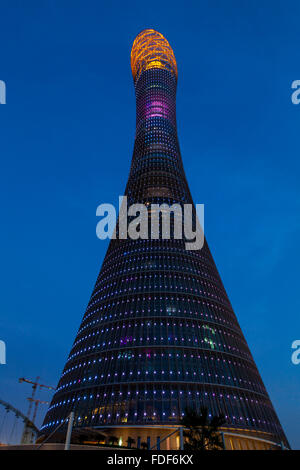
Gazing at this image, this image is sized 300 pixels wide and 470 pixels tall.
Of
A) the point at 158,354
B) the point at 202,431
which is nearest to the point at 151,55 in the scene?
the point at 158,354

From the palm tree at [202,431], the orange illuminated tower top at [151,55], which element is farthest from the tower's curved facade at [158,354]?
the orange illuminated tower top at [151,55]

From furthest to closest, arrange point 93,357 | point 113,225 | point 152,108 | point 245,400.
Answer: point 152,108
point 113,225
point 93,357
point 245,400

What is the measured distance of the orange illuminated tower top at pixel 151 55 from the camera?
404ft

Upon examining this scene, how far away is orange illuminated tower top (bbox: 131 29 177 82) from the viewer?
123000 mm

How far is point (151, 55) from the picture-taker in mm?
125688

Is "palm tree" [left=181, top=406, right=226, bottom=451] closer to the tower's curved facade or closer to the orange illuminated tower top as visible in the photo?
the tower's curved facade

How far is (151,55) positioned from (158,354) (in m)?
108

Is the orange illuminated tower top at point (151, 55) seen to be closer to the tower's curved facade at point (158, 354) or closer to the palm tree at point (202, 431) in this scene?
the tower's curved facade at point (158, 354)

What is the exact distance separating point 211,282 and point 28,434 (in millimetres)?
105669

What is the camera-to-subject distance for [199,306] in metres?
62.2

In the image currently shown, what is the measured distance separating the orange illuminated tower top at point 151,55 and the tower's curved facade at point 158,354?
61090mm

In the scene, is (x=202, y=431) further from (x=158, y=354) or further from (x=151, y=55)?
(x=151, y=55)

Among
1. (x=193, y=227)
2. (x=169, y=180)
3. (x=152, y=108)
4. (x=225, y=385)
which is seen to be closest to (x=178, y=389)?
(x=225, y=385)

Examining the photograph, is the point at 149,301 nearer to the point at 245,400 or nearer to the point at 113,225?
the point at 245,400
